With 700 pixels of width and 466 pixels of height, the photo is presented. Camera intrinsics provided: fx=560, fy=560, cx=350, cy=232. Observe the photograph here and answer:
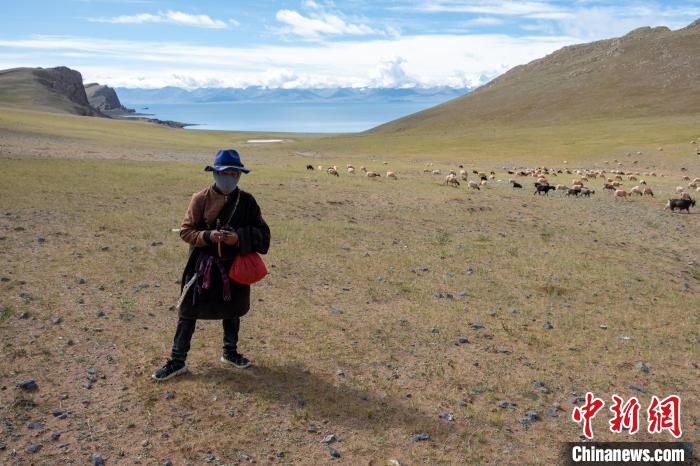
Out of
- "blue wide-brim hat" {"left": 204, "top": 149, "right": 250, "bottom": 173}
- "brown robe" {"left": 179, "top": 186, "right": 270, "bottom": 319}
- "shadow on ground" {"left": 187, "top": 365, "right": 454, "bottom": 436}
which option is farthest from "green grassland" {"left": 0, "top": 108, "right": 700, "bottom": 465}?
"blue wide-brim hat" {"left": 204, "top": 149, "right": 250, "bottom": 173}

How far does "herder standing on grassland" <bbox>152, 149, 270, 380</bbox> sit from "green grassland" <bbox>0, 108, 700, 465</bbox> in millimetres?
816

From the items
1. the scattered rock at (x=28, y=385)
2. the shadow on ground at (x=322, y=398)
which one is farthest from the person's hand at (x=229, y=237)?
the scattered rock at (x=28, y=385)

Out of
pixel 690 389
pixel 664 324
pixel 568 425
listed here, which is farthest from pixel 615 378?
pixel 664 324

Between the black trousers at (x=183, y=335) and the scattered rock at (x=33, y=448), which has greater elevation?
the black trousers at (x=183, y=335)

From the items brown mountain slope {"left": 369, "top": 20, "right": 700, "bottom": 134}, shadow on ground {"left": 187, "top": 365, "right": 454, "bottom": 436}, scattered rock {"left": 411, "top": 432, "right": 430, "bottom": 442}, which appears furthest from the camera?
brown mountain slope {"left": 369, "top": 20, "right": 700, "bottom": 134}

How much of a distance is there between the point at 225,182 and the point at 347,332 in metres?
3.48

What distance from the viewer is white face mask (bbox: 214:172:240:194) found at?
6469 millimetres

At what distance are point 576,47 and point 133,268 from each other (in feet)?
632

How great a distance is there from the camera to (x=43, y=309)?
8.98 meters

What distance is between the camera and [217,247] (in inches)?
263

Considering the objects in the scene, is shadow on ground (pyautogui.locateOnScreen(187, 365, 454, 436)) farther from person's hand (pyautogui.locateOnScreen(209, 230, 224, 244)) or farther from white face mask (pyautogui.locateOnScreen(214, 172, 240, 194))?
white face mask (pyautogui.locateOnScreen(214, 172, 240, 194))

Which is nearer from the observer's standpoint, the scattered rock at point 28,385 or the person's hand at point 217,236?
the person's hand at point 217,236

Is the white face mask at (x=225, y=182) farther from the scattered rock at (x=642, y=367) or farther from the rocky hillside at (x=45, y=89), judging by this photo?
the rocky hillside at (x=45, y=89)

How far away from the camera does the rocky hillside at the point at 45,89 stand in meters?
127
